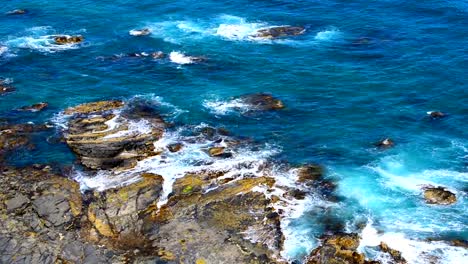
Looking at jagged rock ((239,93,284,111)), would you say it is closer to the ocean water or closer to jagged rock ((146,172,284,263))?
the ocean water

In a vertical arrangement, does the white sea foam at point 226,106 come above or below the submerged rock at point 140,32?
below

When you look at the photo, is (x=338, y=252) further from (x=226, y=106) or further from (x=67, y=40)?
(x=67, y=40)

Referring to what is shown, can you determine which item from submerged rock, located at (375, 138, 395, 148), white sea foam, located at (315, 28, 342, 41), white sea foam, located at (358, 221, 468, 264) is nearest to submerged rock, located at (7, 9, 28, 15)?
white sea foam, located at (315, 28, 342, 41)

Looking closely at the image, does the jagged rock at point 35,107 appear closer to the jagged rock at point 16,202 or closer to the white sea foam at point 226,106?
the white sea foam at point 226,106

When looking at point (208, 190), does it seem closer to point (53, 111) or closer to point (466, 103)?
point (53, 111)

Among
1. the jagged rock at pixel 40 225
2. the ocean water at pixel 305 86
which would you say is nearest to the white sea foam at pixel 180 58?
the ocean water at pixel 305 86

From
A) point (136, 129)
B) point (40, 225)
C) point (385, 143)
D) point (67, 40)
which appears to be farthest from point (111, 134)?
point (67, 40)
